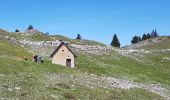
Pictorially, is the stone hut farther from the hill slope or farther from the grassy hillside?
the grassy hillside

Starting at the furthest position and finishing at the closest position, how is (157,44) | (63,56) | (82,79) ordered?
(157,44)
(63,56)
(82,79)

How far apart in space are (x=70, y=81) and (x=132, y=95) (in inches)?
345

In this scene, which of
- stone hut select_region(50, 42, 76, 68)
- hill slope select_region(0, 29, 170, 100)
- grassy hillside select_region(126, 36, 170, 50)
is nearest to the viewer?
hill slope select_region(0, 29, 170, 100)

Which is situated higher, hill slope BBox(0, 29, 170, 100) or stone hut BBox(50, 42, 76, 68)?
stone hut BBox(50, 42, 76, 68)

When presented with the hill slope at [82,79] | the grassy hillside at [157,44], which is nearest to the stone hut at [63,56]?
the hill slope at [82,79]

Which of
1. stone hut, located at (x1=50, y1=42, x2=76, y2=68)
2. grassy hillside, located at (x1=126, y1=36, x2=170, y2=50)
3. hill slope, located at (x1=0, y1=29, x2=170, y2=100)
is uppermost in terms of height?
grassy hillside, located at (x1=126, y1=36, x2=170, y2=50)

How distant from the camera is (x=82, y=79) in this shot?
62.8 m

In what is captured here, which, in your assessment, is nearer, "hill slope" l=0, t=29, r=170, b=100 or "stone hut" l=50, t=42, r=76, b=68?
"hill slope" l=0, t=29, r=170, b=100

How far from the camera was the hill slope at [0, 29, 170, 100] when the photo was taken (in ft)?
161

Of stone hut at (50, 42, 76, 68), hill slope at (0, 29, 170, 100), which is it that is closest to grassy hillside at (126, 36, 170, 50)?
hill slope at (0, 29, 170, 100)

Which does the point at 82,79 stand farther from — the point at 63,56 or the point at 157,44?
the point at 157,44

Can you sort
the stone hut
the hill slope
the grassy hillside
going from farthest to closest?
the grassy hillside → the stone hut → the hill slope

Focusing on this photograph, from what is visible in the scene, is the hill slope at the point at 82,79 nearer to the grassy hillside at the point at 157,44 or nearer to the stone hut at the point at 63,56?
the stone hut at the point at 63,56

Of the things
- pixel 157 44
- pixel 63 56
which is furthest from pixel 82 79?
pixel 157 44
